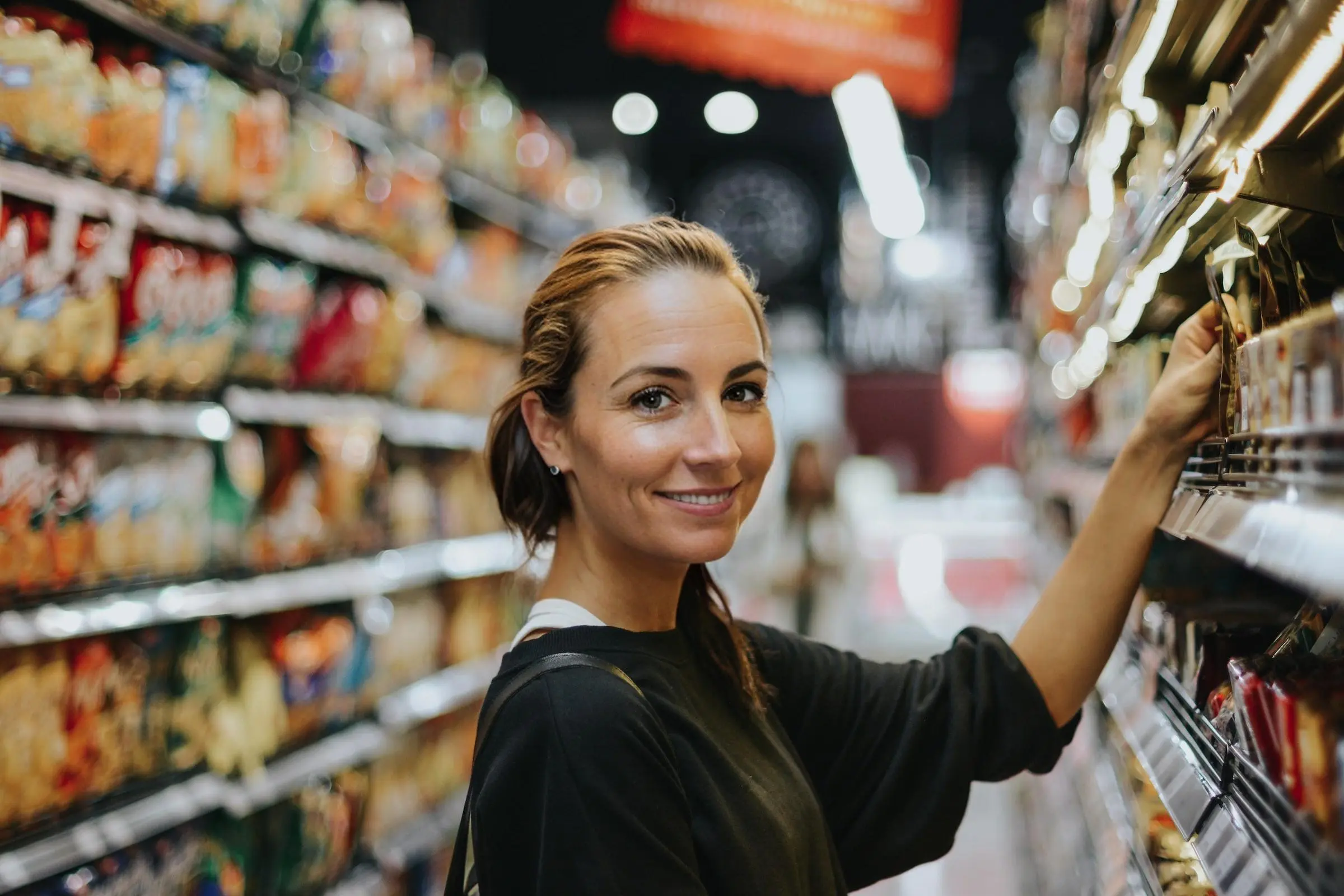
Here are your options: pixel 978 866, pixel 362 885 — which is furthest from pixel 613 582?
pixel 978 866

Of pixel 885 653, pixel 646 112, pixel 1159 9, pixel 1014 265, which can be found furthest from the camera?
pixel 1014 265

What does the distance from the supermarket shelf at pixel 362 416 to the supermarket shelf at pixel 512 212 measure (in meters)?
0.77

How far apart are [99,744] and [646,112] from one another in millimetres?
10185

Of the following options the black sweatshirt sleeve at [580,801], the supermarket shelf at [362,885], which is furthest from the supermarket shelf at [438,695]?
the black sweatshirt sleeve at [580,801]

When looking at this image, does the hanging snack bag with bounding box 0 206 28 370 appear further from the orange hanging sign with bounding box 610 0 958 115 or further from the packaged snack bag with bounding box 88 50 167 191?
the orange hanging sign with bounding box 610 0 958 115

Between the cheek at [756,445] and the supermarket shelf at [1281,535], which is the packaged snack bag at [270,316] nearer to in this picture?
the cheek at [756,445]

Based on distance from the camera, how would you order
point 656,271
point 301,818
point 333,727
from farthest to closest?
point 333,727 < point 301,818 < point 656,271

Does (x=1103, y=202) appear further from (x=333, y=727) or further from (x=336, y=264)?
(x=333, y=727)

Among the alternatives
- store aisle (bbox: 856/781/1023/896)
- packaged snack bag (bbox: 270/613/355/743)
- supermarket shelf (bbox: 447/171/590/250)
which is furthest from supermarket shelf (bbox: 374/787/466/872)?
supermarket shelf (bbox: 447/171/590/250)

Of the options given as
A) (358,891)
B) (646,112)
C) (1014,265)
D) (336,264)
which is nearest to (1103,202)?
(336,264)

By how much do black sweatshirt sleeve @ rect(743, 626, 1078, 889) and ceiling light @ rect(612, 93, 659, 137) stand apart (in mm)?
9766

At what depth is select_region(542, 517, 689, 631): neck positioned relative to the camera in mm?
1417

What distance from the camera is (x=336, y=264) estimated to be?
10.6 feet

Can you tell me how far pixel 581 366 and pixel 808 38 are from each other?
311cm
